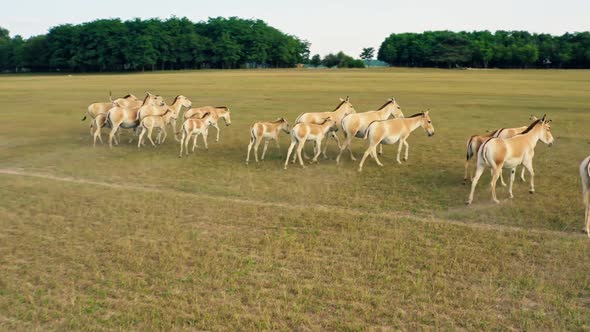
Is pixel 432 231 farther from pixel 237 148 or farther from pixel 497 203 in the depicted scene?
pixel 237 148

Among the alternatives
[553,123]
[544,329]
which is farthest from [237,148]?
[553,123]

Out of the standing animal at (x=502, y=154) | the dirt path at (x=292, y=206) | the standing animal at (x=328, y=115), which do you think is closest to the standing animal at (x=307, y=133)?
the standing animal at (x=328, y=115)

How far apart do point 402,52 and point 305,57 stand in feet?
113

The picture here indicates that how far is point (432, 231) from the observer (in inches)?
409

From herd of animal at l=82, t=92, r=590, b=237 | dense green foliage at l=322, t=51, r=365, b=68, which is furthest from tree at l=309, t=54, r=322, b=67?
herd of animal at l=82, t=92, r=590, b=237

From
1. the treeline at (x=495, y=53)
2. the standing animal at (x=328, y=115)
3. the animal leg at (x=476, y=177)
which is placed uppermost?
the treeline at (x=495, y=53)

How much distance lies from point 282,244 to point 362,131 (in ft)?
27.9

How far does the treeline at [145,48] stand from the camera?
109688 millimetres

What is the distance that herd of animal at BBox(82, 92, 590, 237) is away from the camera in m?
12.1

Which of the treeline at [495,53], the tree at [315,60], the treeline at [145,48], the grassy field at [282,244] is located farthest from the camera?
the tree at [315,60]

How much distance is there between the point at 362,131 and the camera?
1725 centimetres

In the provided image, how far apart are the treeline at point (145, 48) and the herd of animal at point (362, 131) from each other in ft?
304

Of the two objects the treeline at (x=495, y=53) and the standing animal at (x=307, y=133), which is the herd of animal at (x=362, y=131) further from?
the treeline at (x=495, y=53)

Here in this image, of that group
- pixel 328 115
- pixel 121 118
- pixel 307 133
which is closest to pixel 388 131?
pixel 307 133
